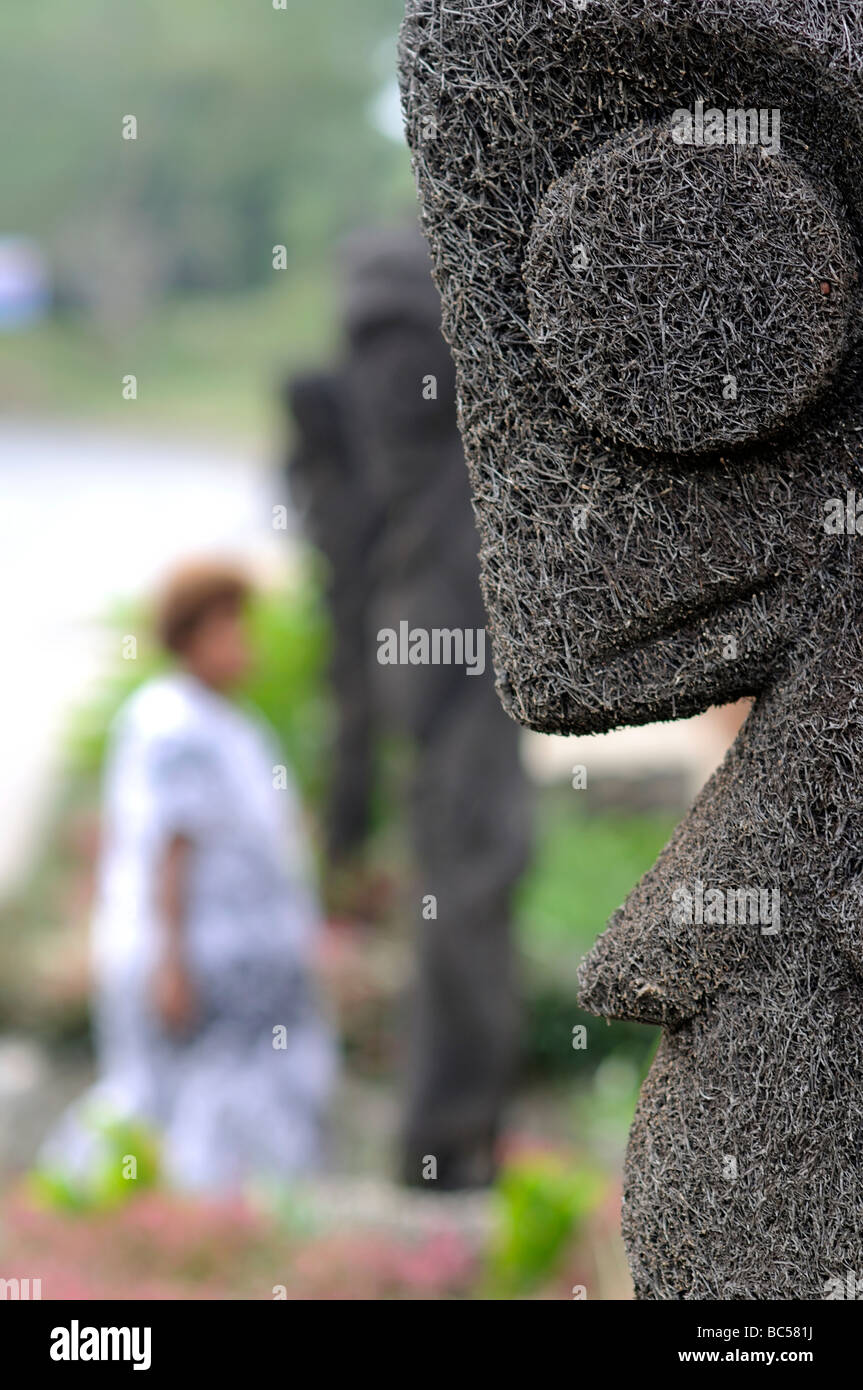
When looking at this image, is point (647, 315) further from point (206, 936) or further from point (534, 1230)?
point (206, 936)

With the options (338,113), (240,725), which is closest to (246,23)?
(338,113)

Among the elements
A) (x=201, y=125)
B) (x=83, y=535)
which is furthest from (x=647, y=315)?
(x=83, y=535)

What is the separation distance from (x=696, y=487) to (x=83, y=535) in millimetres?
17984

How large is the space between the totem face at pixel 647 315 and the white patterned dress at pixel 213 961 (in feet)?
8.66

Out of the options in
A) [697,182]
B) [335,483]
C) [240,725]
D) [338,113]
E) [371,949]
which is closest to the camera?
[697,182]

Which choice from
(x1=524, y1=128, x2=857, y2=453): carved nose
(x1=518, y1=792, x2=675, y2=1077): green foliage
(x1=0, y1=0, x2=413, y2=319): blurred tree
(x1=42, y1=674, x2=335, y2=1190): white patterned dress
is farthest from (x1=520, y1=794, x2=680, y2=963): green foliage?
(x1=0, y1=0, x2=413, y2=319): blurred tree

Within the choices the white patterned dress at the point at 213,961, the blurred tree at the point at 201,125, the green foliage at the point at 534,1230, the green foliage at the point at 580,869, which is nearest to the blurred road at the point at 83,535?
the blurred tree at the point at 201,125

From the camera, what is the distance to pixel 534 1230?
338cm

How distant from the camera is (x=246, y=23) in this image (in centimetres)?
1484

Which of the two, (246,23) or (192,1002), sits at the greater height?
(246,23)

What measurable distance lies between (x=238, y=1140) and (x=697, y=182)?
3649mm

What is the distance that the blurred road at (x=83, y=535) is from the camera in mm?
13594

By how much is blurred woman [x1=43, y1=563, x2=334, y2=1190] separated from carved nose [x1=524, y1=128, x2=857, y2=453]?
2722mm
